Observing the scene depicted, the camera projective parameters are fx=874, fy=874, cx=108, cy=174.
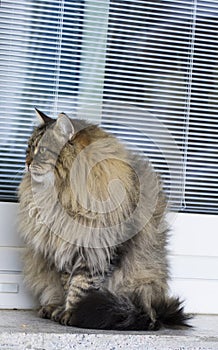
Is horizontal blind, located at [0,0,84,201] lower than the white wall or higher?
higher

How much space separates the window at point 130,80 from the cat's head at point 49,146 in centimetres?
26

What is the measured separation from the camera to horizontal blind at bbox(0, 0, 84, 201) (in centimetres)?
258

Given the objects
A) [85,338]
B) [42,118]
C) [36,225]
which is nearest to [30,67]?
[42,118]

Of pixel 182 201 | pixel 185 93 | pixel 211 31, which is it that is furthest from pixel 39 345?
pixel 211 31

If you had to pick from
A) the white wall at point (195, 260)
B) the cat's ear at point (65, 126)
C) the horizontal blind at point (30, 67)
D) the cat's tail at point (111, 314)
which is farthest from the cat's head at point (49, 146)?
the white wall at point (195, 260)

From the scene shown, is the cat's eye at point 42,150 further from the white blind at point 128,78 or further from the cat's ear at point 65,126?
the white blind at point 128,78

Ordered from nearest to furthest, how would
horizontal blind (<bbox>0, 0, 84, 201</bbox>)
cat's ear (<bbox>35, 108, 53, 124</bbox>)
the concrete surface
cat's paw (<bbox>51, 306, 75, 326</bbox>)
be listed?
the concrete surface
cat's paw (<bbox>51, 306, 75, 326</bbox>)
cat's ear (<bbox>35, 108, 53, 124</bbox>)
horizontal blind (<bbox>0, 0, 84, 201</bbox>)

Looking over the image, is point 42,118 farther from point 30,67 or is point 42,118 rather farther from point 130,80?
point 130,80

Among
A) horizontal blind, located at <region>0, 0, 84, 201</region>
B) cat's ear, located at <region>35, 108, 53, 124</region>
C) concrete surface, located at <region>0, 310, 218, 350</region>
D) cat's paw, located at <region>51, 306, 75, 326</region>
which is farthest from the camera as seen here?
horizontal blind, located at <region>0, 0, 84, 201</region>

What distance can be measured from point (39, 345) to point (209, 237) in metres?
0.77

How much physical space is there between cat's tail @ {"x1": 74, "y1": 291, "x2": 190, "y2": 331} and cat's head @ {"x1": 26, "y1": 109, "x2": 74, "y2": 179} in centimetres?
35

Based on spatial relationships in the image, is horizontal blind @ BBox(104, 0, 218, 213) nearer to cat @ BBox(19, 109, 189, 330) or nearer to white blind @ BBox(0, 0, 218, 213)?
white blind @ BBox(0, 0, 218, 213)

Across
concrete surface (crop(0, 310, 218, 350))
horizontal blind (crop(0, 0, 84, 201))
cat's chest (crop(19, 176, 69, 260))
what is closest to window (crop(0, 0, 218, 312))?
horizontal blind (crop(0, 0, 84, 201))

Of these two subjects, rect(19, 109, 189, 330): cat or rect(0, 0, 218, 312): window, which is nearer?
rect(19, 109, 189, 330): cat
